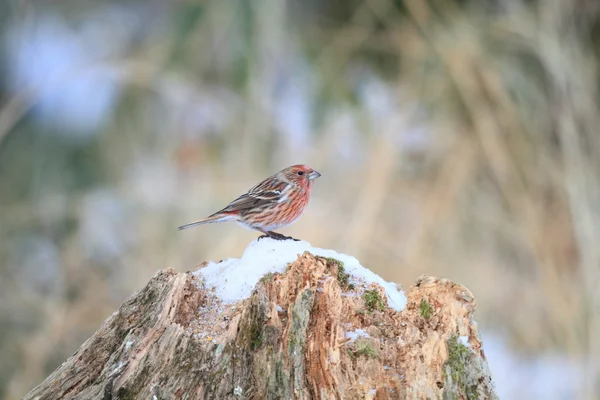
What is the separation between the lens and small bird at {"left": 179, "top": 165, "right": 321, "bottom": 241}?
3646mm

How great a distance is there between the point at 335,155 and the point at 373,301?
4433 mm

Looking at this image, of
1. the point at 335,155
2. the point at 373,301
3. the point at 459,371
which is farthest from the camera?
the point at 335,155

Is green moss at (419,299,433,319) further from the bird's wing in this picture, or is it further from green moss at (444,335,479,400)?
the bird's wing

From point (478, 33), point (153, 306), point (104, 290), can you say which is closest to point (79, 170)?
point (104, 290)

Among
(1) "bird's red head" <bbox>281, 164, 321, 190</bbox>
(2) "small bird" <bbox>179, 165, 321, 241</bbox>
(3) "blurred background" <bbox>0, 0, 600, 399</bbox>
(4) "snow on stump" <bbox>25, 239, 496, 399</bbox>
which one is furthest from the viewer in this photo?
(3) "blurred background" <bbox>0, 0, 600, 399</bbox>

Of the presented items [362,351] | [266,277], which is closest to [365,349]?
[362,351]

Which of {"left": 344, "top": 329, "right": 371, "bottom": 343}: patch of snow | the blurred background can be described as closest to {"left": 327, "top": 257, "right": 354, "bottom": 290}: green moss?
{"left": 344, "top": 329, "right": 371, "bottom": 343}: patch of snow

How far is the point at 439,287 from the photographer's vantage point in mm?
2191

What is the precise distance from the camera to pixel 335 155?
6648 millimetres

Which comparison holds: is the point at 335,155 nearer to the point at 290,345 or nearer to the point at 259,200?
the point at 259,200

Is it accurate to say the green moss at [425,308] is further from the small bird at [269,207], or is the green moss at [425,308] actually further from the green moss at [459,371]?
the small bird at [269,207]

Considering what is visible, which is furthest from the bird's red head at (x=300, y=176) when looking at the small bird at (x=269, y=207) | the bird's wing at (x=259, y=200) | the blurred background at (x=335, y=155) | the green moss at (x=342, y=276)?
the blurred background at (x=335, y=155)

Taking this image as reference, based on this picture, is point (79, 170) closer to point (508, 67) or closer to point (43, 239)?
point (43, 239)

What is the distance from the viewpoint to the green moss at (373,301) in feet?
7.43
